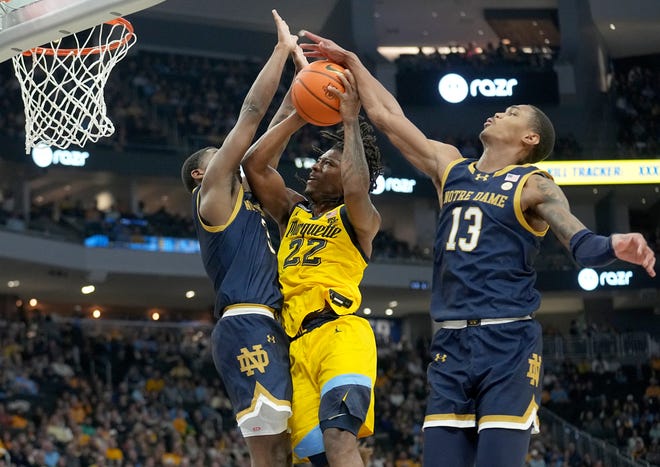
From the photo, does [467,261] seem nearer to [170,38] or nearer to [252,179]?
[252,179]

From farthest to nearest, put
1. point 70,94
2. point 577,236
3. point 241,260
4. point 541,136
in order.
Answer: point 70,94, point 241,260, point 541,136, point 577,236

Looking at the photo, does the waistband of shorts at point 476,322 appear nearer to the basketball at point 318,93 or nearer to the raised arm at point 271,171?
the basketball at point 318,93

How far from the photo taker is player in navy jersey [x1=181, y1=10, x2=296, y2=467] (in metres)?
5.85

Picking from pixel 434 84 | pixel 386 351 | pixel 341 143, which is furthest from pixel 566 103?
pixel 341 143

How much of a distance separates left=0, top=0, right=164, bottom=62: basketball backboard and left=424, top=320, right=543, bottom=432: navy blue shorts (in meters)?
2.71

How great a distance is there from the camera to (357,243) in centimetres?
630

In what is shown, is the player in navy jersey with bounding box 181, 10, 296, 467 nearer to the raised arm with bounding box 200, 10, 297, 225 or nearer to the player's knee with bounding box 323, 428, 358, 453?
the raised arm with bounding box 200, 10, 297, 225

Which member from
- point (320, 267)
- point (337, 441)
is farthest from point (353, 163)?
point (337, 441)

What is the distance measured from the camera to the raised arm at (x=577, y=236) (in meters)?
4.59

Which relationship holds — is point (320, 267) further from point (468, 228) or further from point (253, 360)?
point (468, 228)

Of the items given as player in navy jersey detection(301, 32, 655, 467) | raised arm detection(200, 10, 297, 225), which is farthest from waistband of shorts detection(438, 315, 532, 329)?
raised arm detection(200, 10, 297, 225)

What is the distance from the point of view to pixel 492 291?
527 centimetres

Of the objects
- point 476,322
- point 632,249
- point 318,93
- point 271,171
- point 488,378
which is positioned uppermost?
point 318,93

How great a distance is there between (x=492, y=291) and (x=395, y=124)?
45.3 inches
